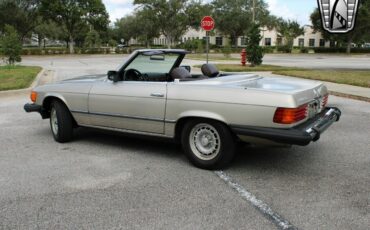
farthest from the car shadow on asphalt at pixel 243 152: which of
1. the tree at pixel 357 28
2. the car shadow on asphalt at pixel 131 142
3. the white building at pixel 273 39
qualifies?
the white building at pixel 273 39

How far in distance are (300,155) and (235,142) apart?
1288 mm

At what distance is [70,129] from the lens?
611 cm

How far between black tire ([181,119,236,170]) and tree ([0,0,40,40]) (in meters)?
54.0

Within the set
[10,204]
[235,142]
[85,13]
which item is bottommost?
[10,204]

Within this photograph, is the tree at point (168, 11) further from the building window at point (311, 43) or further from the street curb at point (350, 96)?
the street curb at point (350, 96)

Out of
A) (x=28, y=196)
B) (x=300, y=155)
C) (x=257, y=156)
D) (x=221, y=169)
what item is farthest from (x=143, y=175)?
(x=300, y=155)

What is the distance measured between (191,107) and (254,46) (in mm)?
18951

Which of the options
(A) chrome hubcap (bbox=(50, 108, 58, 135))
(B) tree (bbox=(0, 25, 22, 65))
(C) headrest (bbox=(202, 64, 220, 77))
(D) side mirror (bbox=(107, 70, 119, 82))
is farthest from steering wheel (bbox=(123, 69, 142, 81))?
(B) tree (bbox=(0, 25, 22, 65))

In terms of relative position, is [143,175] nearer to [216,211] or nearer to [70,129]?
[216,211]

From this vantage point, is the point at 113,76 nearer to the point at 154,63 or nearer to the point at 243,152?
the point at 154,63

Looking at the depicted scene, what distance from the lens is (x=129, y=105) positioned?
17.4ft

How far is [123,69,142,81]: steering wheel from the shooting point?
5.58 m

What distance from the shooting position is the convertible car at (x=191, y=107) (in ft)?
14.4

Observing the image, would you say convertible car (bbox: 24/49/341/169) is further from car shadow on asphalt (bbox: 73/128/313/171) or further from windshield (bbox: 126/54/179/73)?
car shadow on asphalt (bbox: 73/128/313/171)
